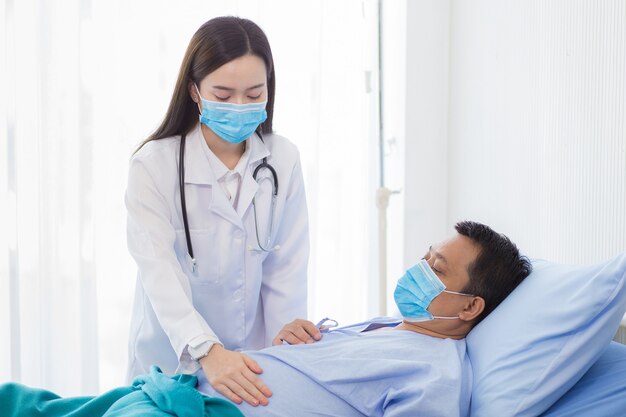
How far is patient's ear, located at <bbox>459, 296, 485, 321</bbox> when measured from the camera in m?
1.66

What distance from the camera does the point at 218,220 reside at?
1.76m

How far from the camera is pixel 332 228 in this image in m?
3.01

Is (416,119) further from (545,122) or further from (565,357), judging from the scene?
(565,357)

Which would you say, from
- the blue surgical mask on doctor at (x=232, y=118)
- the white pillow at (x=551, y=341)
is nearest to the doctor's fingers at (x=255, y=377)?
the white pillow at (x=551, y=341)

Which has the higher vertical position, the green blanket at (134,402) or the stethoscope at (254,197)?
the stethoscope at (254,197)

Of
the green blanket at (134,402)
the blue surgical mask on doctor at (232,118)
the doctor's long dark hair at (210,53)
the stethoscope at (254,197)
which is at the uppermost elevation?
the doctor's long dark hair at (210,53)

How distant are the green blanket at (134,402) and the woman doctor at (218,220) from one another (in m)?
0.08

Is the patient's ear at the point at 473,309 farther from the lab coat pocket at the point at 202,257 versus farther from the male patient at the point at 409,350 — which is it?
the lab coat pocket at the point at 202,257

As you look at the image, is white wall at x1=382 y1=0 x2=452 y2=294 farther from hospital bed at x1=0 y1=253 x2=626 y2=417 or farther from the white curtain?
hospital bed at x1=0 y1=253 x2=626 y2=417

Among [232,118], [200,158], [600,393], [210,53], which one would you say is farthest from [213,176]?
[600,393]

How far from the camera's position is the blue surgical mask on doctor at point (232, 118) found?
167 cm

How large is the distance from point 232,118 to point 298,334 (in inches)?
21.7

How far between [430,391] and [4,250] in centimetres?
159

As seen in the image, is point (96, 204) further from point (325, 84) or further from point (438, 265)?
point (438, 265)
